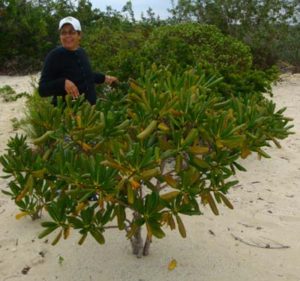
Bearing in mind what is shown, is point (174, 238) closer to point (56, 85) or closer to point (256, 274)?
point (256, 274)

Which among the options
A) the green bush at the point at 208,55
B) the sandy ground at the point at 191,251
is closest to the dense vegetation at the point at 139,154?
the sandy ground at the point at 191,251

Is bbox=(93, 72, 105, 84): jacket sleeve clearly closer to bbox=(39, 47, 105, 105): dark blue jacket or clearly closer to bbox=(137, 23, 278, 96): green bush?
bbox=(39, 47, 105, 105): dark blue jacket

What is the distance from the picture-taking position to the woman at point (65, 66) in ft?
12.4

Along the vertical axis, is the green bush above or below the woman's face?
below

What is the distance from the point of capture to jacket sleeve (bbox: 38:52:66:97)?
3.76 metres

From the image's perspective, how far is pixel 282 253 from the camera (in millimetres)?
3316

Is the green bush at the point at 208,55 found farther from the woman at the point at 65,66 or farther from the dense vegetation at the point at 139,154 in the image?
the dense vegetation at the point at 139,154

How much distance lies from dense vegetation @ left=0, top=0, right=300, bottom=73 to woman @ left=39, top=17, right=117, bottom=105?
20.7ft

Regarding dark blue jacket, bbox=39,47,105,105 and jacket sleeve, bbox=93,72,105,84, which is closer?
dark blue jacket, bbox=39,47,105,105

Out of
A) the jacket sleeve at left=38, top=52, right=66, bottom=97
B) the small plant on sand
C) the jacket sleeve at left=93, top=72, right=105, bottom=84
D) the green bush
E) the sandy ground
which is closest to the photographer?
the small plant on sand

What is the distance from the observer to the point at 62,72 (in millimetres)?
3895

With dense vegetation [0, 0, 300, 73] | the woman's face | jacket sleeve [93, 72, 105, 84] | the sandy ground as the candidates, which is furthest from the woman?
dense vegetation [0, 0, 300, 73]

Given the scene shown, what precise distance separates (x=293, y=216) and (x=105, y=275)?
5.61ft

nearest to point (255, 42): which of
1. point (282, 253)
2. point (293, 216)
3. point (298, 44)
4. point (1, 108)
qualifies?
point (298, 44)
